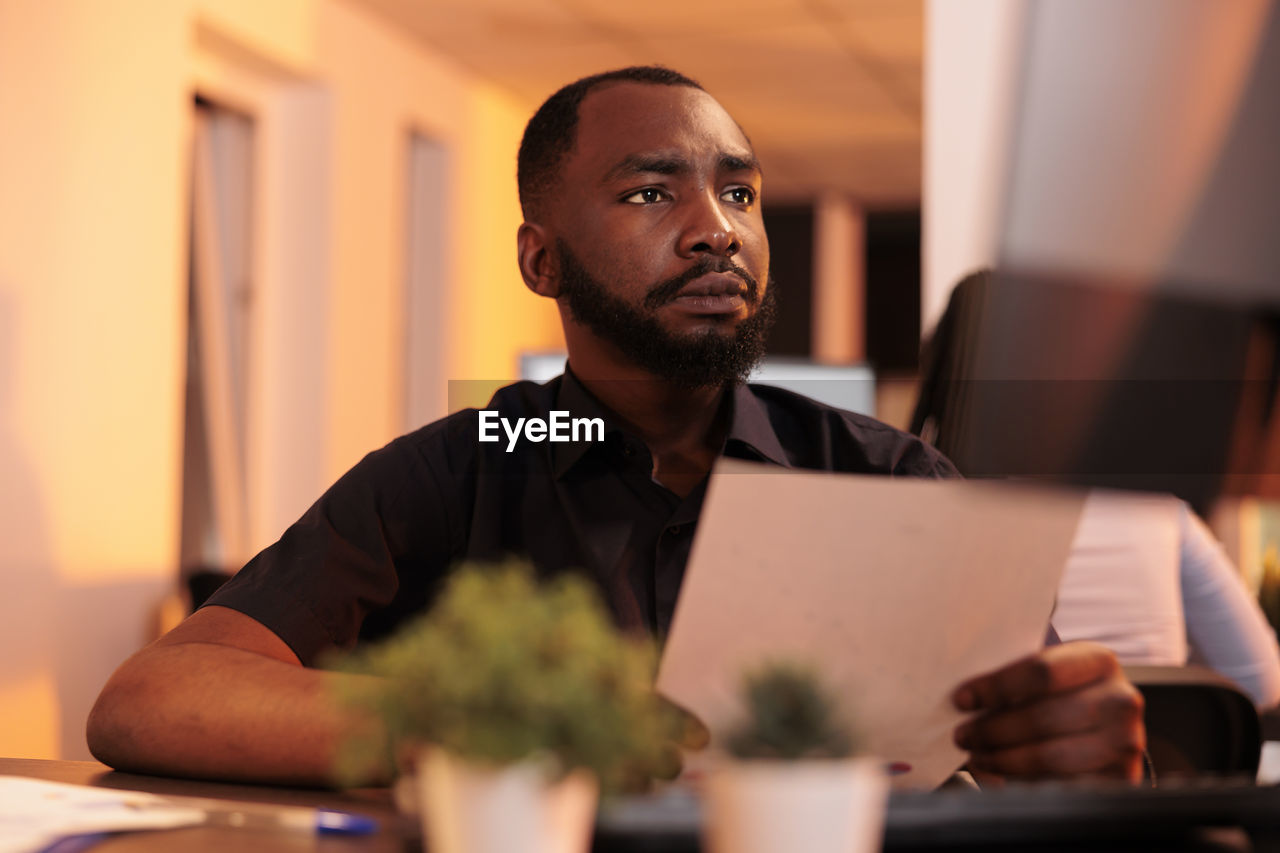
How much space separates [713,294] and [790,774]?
87 cm

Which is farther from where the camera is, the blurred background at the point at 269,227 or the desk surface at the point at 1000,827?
the blurred background at the point at 269,227

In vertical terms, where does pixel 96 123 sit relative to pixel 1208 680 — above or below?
above

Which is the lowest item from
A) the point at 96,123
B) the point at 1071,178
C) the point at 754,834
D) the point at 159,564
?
the point at 159,564

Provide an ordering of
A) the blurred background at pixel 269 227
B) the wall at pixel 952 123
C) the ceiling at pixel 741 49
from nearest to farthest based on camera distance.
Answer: the wall at pixel 952 123 → the blurred background at pixel 269 227 → the ceiling at pixel 741 49

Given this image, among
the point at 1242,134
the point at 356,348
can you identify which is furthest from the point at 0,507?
the point at 1242,134

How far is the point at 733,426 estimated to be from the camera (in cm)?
131

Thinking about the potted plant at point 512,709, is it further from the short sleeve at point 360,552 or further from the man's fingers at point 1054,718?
the short sleeve at point 360,552

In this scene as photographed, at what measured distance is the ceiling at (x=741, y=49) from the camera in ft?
14.5

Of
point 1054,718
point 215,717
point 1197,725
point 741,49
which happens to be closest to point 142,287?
point 741,49

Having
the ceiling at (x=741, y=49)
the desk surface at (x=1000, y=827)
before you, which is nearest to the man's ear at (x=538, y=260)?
the desk surface at (x=1000, y=827)

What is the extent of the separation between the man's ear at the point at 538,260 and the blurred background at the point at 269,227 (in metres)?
0.16

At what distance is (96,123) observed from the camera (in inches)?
130

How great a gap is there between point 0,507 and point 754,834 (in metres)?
2.96

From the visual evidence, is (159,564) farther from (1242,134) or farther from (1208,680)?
(1242,134)
